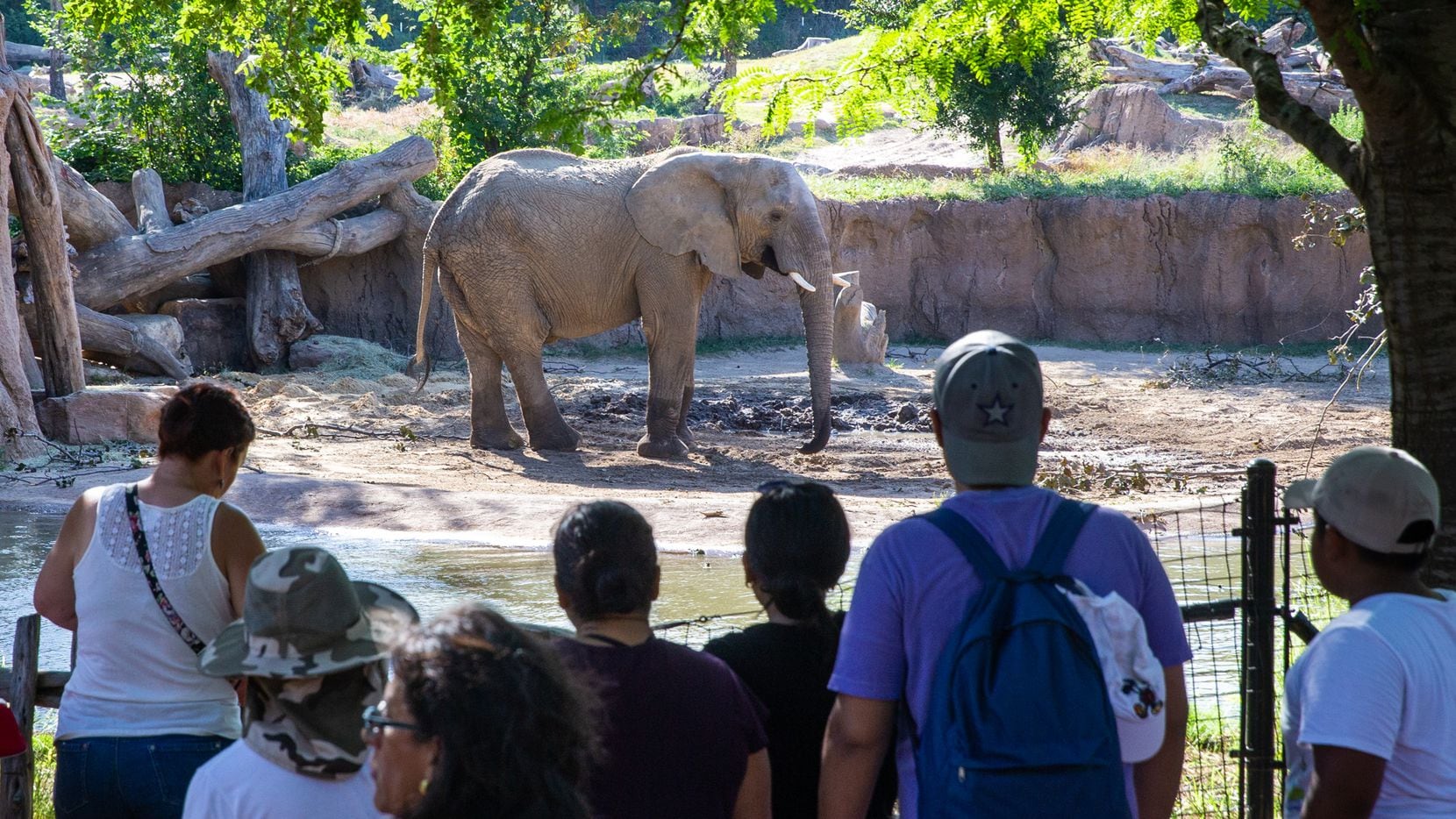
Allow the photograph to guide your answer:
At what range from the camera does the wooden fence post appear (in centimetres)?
378

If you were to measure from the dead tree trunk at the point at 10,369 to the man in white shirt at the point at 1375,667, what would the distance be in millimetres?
11500

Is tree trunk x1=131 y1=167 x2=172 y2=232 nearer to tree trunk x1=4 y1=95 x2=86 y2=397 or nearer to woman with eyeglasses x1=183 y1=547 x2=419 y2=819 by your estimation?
tree trunk x1=4 y1=95 x2=86 y2=397

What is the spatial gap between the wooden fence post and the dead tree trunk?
8822mm

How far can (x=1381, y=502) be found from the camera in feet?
8.10

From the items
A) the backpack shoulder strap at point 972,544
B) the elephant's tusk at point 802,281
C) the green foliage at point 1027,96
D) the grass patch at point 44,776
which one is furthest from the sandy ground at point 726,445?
the backpack shoulder strap at point 972,544

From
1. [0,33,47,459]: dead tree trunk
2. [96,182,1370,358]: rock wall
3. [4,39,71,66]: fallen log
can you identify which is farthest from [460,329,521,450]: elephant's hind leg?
[4,39,71,66]: fallen log

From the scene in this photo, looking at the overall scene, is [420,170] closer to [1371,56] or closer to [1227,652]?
[1227,652]

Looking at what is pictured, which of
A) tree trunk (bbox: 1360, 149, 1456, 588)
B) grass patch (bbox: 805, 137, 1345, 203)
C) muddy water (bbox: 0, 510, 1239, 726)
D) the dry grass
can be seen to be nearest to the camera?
tree trunk (bbox: 1360, 149, 1456, 588)

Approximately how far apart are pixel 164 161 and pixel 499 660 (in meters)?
21.5

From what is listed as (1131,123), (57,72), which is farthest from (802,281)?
(57,72)

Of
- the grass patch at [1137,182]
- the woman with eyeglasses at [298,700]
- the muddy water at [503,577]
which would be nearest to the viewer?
the woman with eyeglasses at [298,700]

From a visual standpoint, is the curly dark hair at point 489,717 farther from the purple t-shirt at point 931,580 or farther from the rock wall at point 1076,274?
the rock wall at point 1076,274

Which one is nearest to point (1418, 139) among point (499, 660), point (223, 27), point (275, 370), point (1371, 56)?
point (1371, 56)

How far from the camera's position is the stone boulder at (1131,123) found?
1246 inches
